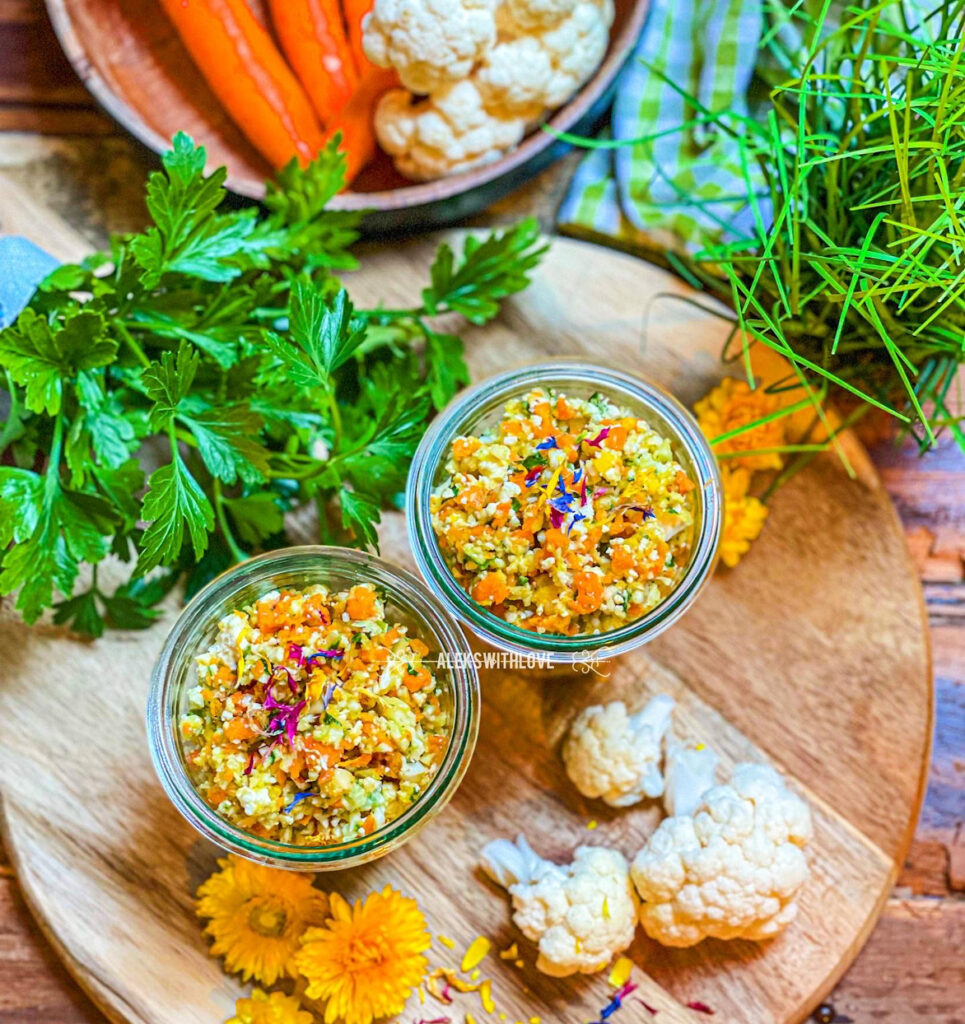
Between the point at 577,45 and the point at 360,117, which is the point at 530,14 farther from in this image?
the point at 360,117

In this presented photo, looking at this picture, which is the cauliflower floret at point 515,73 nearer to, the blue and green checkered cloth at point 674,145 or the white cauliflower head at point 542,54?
the white cauliflower head at point 542,54

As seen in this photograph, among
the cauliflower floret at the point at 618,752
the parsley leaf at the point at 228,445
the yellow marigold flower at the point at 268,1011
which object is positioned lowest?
the yellow marigold flower at the point at 268,1011

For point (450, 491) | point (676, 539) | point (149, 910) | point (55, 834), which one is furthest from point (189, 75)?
point (149, 910)

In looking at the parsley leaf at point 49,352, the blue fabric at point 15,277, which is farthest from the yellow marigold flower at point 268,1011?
the blue fabric at point 15,277

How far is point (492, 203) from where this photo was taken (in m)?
1.63

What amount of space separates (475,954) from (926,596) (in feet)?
3.05

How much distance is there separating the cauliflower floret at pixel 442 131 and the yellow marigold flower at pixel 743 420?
1.75ft

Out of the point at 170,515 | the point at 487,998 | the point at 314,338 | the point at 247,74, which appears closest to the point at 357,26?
the point at 247,74

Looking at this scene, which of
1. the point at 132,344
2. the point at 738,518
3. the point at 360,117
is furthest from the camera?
the point at 360,117

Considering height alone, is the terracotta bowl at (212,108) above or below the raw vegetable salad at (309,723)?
above

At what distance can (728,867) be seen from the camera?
4.48 feet

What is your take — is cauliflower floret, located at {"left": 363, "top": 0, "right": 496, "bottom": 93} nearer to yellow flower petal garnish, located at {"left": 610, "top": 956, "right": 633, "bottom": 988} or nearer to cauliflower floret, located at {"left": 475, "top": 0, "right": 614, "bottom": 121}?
cauliflower floret, located at {"left": 475, "top": 0, "right": 614, "bottom": 121}

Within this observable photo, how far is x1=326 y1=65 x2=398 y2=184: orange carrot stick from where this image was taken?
1613mm

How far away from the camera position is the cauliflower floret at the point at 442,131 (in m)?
1.54
